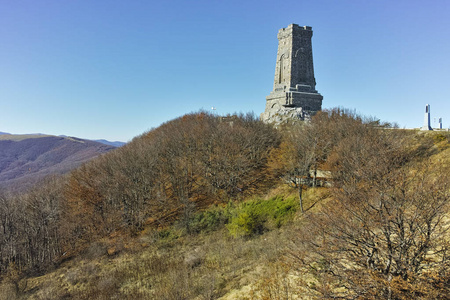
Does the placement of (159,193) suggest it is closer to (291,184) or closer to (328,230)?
(291,184)

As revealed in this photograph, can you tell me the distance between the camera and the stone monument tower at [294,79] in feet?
117

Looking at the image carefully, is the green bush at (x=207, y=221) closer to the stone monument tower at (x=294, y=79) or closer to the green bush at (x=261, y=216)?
the green bush at (x=261, y=216)

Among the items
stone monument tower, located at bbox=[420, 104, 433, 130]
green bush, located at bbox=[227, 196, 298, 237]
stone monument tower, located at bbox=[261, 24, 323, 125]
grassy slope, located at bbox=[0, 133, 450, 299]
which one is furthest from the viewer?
stone monument tower, located at bbox=[261, 24, 323, 125]

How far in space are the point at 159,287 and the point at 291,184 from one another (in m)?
17.3

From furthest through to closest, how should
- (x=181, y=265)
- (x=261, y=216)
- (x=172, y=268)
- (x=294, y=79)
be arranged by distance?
(x=294, y=79) → (x=261, y=216) → (x=181, y=265) → (x=172, y=268)

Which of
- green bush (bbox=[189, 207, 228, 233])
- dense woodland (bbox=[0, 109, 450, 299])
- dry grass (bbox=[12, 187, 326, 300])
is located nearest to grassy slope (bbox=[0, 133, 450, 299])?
dry grass (bbox=[12, 187, 326, 300])

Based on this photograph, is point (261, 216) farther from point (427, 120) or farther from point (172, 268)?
point (427, 120)

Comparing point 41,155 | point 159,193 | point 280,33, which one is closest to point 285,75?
point 280,33

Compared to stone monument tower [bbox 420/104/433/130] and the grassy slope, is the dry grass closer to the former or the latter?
the grassy slope

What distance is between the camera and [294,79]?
118ft

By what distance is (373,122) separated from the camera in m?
27.5

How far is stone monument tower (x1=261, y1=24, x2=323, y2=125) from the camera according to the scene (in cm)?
3556

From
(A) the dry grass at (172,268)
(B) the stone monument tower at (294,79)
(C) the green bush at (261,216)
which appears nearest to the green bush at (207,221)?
(A) the dry grass at (172,268)

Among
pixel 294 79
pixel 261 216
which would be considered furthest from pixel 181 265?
pixel 294 79
